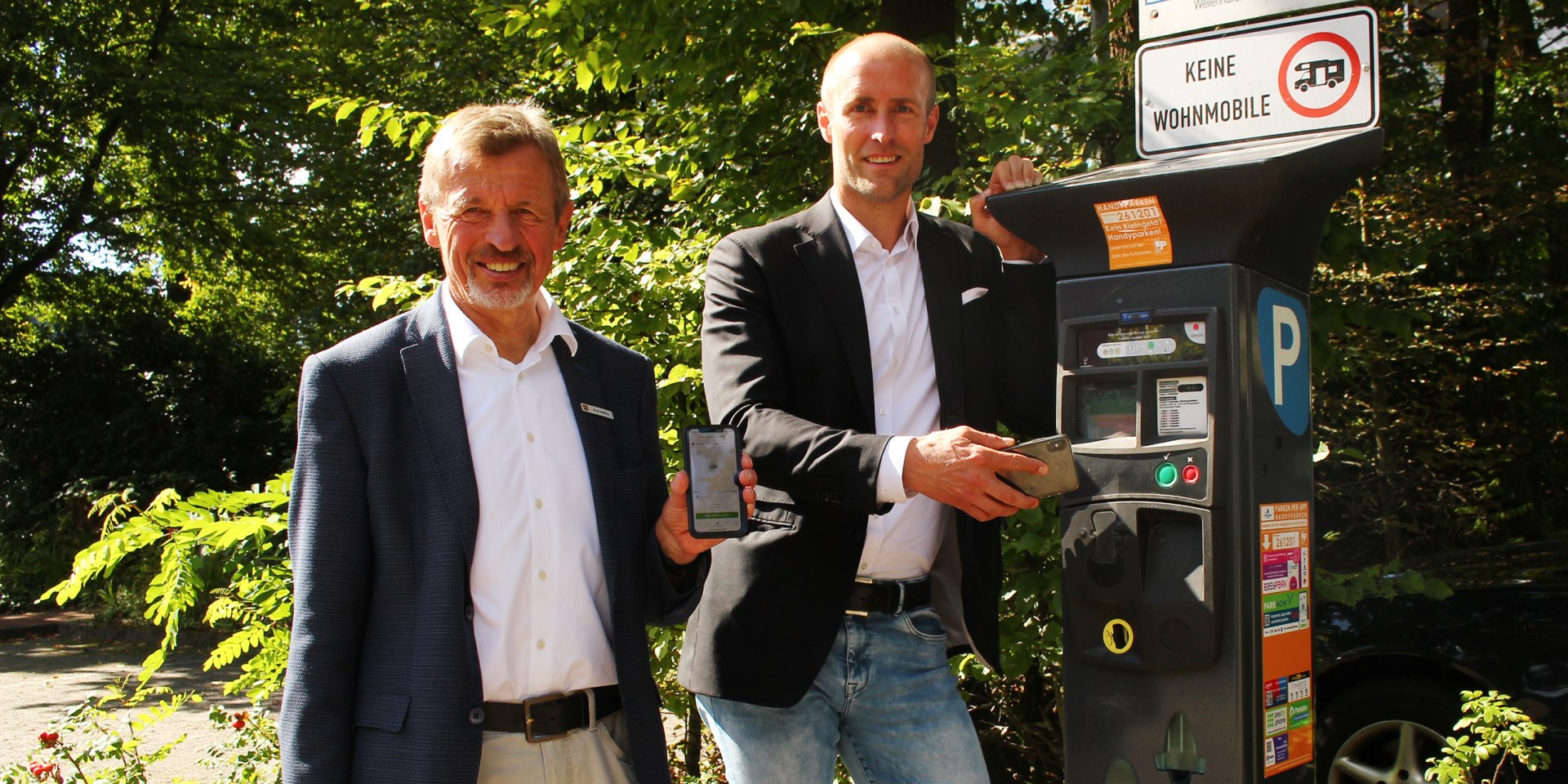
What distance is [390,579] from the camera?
6.57 ft

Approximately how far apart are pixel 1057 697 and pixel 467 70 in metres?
9.81

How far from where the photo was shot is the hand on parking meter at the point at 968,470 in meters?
2.21

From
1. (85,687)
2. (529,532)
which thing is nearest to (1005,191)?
(529,532)

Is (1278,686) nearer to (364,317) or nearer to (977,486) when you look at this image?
(977,486)

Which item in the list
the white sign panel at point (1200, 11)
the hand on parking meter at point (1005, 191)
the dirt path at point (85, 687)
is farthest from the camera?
the dirt path at point (85, 687)

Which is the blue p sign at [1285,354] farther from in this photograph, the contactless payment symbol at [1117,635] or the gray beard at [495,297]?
the gray beard at [495,297]

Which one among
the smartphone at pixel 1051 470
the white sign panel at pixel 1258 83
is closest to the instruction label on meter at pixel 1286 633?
the smartphone at pixel 1051 470

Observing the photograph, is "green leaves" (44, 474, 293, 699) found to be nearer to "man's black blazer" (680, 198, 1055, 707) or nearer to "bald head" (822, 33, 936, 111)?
"man's black blazer" (680, 198, 1055, 707)

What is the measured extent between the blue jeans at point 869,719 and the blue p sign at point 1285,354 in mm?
803

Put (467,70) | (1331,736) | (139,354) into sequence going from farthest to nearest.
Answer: (139,354)
(467,70)
(1331,736)

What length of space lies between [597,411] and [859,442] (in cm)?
46

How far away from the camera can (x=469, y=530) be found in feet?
6.66

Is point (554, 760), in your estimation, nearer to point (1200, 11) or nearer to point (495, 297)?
point (495, 297)

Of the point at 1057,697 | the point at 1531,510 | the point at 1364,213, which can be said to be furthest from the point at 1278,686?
the point at 1531,510
